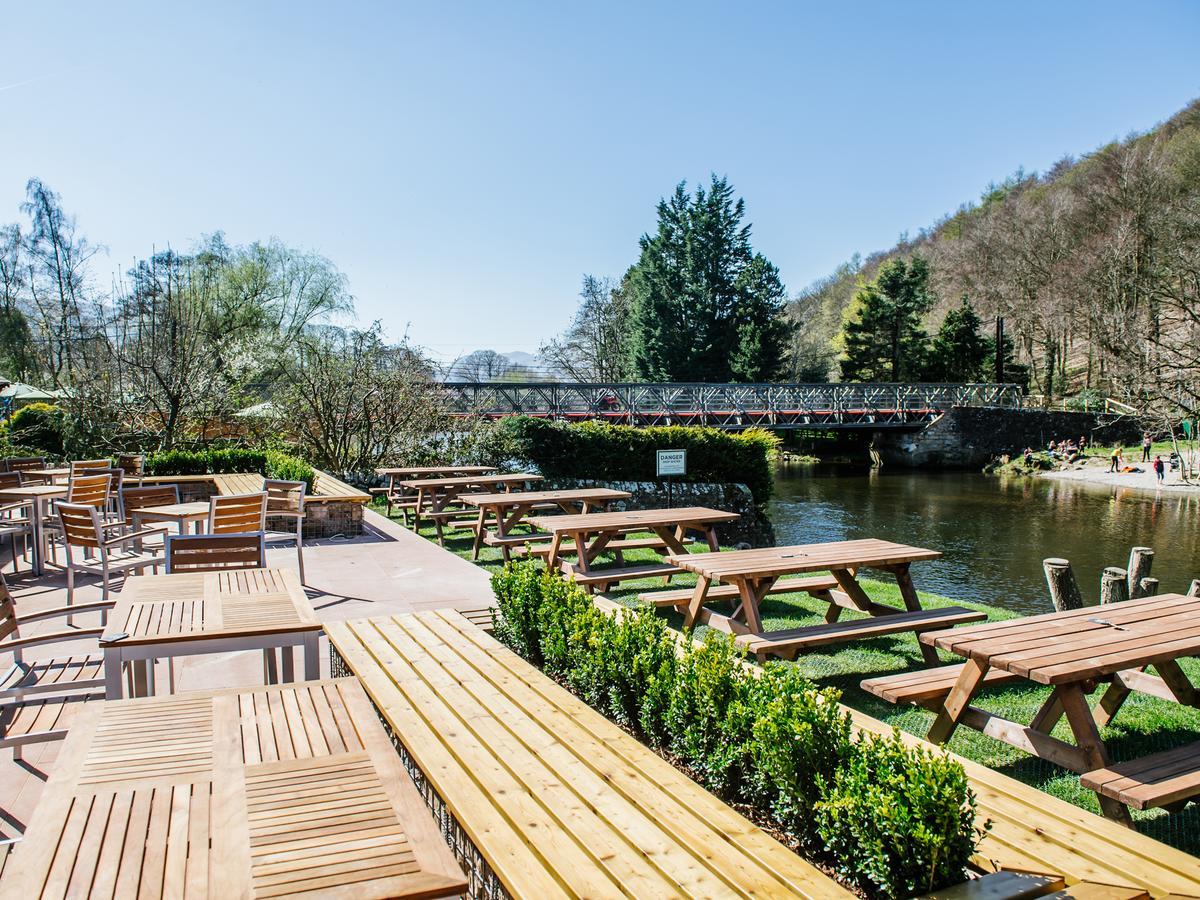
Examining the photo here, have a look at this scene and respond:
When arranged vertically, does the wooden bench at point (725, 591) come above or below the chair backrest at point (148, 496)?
below

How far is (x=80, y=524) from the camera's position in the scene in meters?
5.79

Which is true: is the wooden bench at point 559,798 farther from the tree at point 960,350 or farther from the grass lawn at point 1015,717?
the tree at point 960,350

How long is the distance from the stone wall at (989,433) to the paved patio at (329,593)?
98.8ft

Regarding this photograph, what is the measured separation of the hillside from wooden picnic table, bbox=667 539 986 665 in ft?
78.6

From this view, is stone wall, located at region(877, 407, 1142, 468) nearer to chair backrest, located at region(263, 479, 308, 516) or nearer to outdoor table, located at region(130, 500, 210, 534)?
chair backrest, located at region(263, 479, 308, 516)

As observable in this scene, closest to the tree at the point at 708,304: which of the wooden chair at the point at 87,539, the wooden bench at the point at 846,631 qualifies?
the wooden bench at the point at 846,631

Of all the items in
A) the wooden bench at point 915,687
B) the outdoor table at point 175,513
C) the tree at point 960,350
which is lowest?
the wooden bench at point 915,687

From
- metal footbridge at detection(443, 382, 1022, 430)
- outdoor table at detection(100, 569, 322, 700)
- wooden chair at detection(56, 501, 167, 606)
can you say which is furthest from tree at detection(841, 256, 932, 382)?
outdoor table at detection(100, 569, 322, 700)

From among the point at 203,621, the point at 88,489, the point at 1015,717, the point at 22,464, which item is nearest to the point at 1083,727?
the point at 1015,717

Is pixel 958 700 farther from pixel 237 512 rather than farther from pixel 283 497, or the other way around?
pixel 283 497

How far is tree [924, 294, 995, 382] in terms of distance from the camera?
42875mm

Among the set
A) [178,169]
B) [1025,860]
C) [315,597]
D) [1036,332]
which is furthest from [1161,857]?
[1036,332]

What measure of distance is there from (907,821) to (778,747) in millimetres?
488

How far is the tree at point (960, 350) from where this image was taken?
42.9 meters
